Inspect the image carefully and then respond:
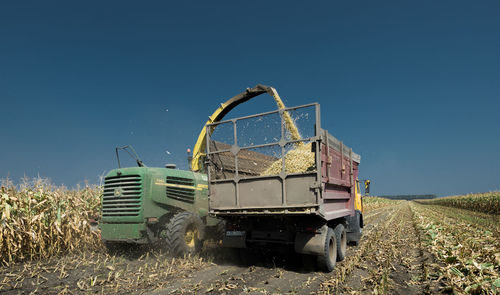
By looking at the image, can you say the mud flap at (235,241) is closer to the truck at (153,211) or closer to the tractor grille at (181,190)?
the truck at (153,211)

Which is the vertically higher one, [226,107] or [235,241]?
[226,107]

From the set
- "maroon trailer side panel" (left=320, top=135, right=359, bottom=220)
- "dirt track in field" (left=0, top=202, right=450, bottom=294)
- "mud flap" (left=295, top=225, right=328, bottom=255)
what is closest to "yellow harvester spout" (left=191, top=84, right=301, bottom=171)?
"maroon trailer side panel" (left=320, top=135, right=359, bottom=220)

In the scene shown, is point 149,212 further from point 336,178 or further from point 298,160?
point 336,178

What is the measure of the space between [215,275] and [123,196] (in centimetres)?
293

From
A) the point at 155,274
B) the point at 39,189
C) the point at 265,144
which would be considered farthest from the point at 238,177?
the point at 39,189

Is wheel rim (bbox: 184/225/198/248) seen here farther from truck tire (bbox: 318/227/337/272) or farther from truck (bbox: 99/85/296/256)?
truck tire (bbox: 318/227/337/272)

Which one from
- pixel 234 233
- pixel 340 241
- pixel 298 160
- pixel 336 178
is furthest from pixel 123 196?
pixel 340 241

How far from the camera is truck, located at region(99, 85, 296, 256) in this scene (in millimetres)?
7049

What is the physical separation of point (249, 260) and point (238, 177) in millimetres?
2074

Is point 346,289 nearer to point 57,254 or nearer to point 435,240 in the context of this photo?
point 435,240

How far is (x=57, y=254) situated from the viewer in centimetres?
757

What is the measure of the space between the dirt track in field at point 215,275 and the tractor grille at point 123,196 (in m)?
1.02

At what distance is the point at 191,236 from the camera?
7492 mm

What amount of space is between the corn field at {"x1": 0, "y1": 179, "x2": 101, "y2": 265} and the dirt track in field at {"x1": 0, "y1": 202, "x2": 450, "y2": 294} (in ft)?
1.60
